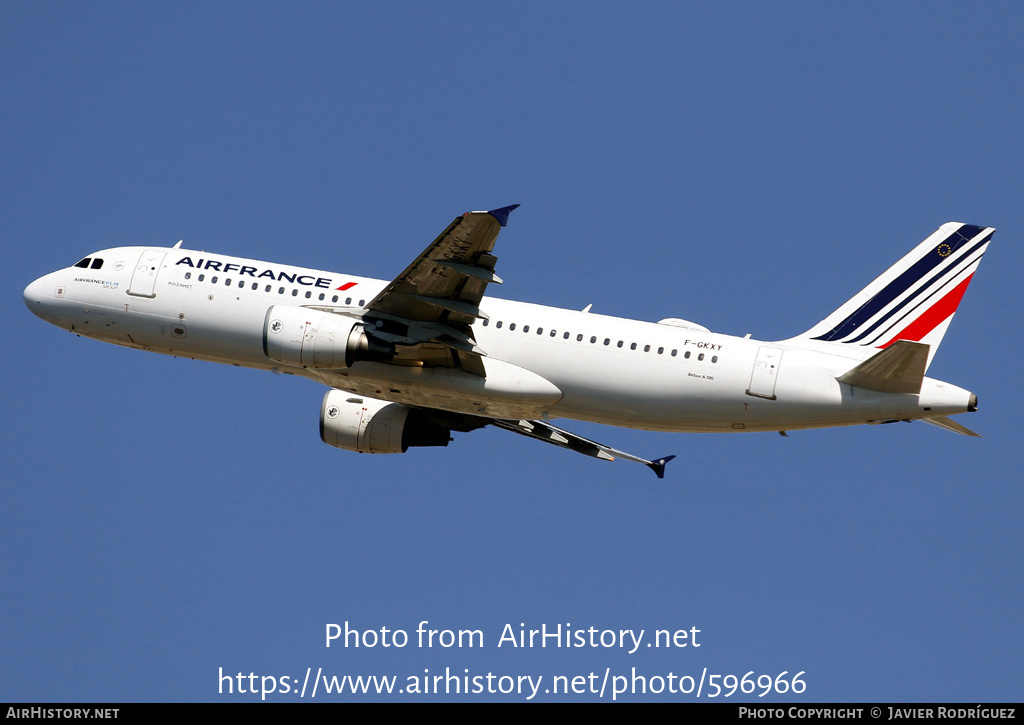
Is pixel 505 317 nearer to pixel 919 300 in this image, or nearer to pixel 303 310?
pixel 303 310

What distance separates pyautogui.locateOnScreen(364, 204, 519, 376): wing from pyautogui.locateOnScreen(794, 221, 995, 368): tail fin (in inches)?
425

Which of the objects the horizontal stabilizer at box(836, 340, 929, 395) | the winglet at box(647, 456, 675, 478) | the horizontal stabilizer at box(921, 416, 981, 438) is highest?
the horizontal stabilizer at box(836, 340, 929, 395)

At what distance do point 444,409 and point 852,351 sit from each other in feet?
43.1

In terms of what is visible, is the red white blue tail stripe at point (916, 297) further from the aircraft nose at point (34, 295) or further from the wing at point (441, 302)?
the aircraft nose at point (34, 295)

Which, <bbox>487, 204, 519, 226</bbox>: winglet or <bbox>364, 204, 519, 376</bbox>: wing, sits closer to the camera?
<bbox>487, 204, 519, 226</bbox>: winglet

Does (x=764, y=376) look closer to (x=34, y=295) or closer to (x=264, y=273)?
(x=264, y=273)

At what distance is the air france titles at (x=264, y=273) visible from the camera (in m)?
39.0

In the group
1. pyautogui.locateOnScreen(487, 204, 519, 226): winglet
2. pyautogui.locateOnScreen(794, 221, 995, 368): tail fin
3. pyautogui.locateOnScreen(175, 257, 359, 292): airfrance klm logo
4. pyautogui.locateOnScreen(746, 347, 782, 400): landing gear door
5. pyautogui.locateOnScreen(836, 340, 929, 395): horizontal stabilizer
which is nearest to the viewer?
pyautogui.locateOnScreen(487, 204, 519, 226): winglet

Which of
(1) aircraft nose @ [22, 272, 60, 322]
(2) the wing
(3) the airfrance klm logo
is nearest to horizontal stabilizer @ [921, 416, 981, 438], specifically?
(2) the wing

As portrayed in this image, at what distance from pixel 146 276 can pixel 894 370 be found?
2394cm

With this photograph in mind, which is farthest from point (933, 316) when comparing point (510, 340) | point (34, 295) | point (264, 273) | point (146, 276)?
point (34, 295)

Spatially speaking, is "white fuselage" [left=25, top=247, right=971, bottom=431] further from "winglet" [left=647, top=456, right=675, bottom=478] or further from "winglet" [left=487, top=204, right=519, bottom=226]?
"winglet" [left=487, top=204, right=519, bottom=226]

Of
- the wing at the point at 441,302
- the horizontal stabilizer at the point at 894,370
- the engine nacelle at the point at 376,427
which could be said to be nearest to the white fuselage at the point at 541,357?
the horizontal stabilizer at the point at 894,370

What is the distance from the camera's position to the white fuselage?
36.1 metres
